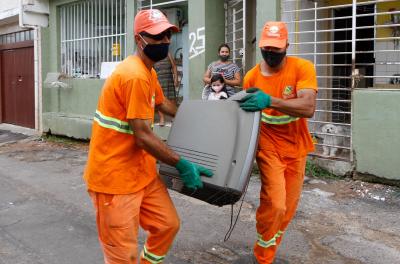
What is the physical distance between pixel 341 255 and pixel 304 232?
0.61 meters

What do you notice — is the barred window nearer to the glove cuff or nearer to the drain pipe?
the drain pipe

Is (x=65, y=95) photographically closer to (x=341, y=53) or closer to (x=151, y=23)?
(x=341, y=53)

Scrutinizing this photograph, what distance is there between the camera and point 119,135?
285 centimetres

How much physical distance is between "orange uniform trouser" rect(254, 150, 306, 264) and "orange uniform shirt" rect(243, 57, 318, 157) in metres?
0.07

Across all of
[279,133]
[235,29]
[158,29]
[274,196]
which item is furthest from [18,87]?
[158,29]

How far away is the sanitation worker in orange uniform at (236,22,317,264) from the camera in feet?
11.3

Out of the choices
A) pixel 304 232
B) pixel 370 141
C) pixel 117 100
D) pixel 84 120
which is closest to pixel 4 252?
pixel 117 100

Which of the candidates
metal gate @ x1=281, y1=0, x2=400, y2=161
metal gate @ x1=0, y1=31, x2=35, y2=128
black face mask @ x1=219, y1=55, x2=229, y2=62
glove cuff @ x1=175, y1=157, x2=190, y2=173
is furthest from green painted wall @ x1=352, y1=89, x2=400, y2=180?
metal gate @ x1=0, y1=31, x2=35, y2=128

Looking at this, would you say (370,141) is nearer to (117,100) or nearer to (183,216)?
(183,216)

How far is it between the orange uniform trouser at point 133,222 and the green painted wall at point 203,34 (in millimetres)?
4919

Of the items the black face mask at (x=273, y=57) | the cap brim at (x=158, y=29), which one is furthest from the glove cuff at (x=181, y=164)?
the black face mask at (x=273, y=57)

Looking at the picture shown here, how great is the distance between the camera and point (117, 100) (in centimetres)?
281

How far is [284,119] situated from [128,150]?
1292 mm

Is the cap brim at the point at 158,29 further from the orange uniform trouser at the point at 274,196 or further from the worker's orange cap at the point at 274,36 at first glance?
the orange uniform trouser at the point at 274,196
